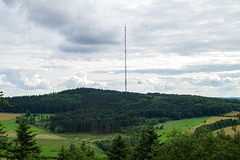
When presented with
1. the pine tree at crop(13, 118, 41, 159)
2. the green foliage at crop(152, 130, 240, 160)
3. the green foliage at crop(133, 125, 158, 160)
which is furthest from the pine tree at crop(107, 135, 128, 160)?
the green foliage at crop(152, 130, 240, 160)

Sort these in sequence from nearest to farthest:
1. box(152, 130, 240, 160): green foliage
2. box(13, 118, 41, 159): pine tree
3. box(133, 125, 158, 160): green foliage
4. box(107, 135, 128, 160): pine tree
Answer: box(152, 130, 240, 160): green foliage < box(13, 118, 41, 159): pine tree < box(133, 125, 158, 160): green foliage < box(107, 135, 128, 160): pine tree

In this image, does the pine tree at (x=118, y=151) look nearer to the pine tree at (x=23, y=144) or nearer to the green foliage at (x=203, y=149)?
the pine tree at (x=23, y=144)

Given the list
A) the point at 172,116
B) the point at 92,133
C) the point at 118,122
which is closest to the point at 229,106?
the point at 172,116

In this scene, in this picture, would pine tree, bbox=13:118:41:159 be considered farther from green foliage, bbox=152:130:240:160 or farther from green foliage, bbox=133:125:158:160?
green foliage, bbox=152:130:240:160

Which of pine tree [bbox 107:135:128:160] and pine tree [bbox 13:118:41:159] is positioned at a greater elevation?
pine tree [bbox 13:118:41:159]

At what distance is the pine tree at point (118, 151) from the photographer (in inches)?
1571

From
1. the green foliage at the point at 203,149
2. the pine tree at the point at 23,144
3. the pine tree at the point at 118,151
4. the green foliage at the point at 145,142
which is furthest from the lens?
the pine tree at the point at 118,151

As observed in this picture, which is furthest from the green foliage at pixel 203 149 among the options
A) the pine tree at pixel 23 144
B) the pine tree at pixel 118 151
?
the pine tree at pixel 23 144

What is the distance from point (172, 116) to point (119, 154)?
6570 inches

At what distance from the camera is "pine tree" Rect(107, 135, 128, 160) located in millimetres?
39909

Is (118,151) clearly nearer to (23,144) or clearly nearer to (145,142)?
(145,142)

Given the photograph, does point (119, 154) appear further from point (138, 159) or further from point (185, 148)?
point (185, 148)

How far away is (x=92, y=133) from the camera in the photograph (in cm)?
17225

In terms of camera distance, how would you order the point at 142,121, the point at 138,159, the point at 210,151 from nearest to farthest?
1. the point at 210,151
2. the point at 138,159
3. the point at 142,121
